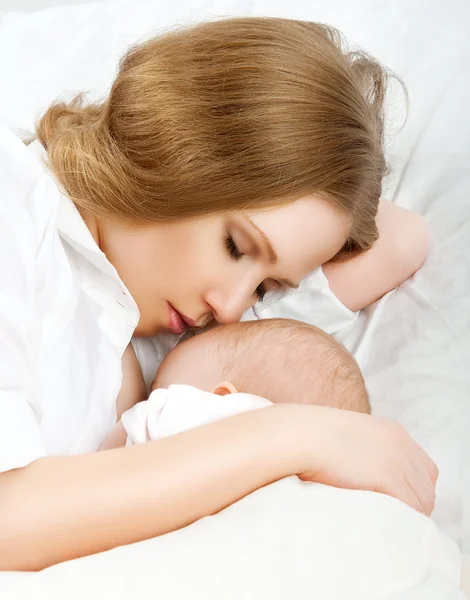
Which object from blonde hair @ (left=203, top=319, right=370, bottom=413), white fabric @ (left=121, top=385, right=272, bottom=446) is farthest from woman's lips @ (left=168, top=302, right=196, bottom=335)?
white fabric @ (left=121, top=385, right=272, bottom=446)

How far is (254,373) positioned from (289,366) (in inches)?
1.9

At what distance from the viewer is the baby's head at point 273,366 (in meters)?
1.05

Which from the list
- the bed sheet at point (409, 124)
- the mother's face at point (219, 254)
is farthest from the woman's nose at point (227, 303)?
the bed sheet at point (409, 124)

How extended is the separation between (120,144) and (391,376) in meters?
0.55

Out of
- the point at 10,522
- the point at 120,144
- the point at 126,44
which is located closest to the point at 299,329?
the point at 120,144

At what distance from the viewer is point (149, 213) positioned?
1148 millimetres

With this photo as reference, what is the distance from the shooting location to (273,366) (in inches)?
42.0

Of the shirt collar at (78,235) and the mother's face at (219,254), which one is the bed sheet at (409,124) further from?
the shirt collar at (78,235)

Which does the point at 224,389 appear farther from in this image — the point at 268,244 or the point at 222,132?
the point at 222,132

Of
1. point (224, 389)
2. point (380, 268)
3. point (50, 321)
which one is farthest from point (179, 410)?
point (380, 268)

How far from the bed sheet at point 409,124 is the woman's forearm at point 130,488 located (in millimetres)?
360

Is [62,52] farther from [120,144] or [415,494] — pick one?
[415,494]

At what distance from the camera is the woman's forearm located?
762mm

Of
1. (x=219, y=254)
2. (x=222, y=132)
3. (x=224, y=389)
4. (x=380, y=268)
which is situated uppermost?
(x=222, y=132)
